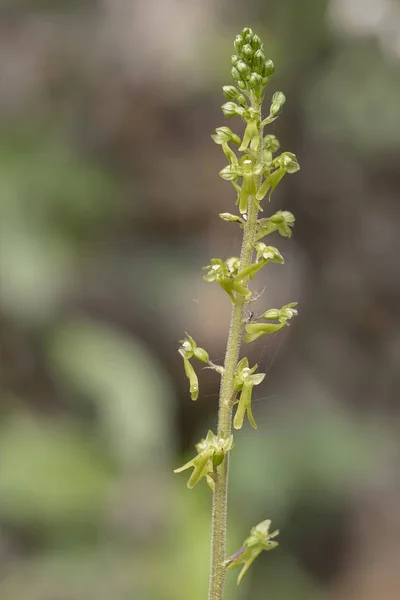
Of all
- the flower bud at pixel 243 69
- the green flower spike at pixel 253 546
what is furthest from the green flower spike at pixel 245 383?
the flower bud at pixel 243 69

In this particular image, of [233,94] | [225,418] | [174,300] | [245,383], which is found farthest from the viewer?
[174,300]

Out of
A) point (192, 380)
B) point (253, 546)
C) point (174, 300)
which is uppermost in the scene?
point (174, 300)

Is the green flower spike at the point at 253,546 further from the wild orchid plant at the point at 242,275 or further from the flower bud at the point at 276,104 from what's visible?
the flower bud at the point at 276,104

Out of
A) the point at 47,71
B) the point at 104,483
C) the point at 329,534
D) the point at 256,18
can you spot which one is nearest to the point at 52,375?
the point at 104,483

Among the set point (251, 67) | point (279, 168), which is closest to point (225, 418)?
point (279, 168)

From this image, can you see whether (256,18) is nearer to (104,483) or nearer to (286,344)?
(286,344)

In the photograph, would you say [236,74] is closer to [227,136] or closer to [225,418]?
[227,136]
